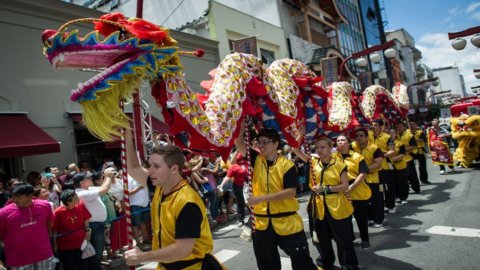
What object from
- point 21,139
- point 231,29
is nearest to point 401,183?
point 21,139

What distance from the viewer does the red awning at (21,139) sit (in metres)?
7.88

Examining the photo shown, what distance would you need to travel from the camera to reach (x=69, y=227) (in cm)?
511

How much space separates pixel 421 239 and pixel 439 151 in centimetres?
765

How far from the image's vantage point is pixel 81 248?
5.17m

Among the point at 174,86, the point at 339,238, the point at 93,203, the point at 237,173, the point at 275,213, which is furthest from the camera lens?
the point at 237,173

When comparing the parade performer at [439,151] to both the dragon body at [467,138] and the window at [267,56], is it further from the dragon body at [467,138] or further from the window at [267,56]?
the window at [267,56]

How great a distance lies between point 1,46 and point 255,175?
8459 mm

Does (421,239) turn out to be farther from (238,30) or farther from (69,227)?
(238,30)

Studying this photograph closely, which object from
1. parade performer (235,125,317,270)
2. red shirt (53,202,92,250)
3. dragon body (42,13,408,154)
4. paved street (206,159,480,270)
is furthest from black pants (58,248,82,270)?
dragon body (42,13,408,154)

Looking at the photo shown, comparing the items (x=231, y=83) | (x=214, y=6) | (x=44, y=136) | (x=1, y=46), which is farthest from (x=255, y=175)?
(x=214, y=6)

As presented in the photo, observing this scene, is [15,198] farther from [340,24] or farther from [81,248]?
[340,24]

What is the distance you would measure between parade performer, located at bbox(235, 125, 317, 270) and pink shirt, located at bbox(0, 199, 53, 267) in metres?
2.83

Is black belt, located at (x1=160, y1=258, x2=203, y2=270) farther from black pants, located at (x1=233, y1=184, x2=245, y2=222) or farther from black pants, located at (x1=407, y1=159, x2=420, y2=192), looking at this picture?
black pants, located at (x1=407, y1=159, x2=420, y2=192)

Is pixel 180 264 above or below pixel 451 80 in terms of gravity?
below
